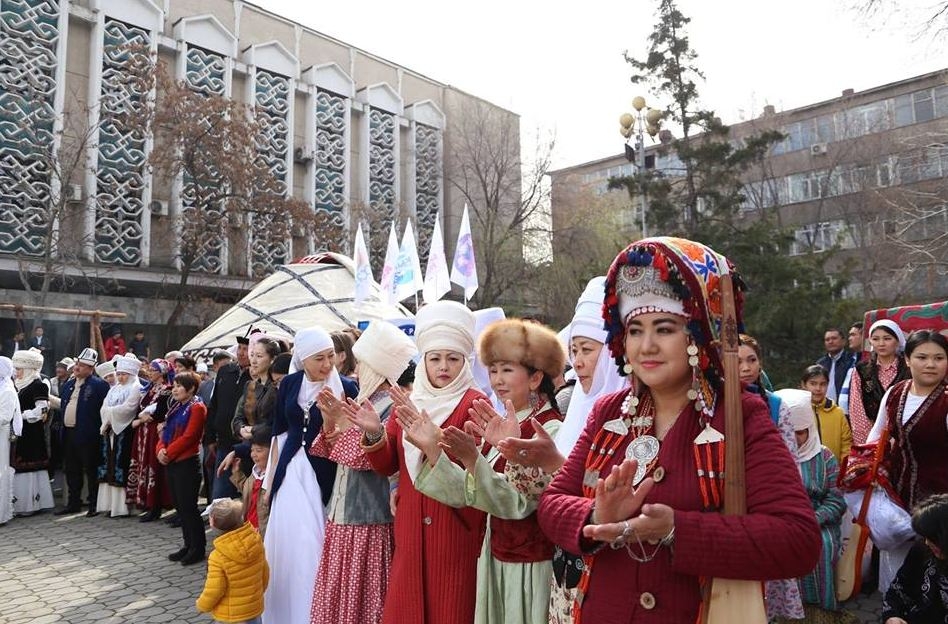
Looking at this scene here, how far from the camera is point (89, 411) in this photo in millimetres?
9438

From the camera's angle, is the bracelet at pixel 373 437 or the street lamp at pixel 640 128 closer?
the bracelet at pixel 373 437

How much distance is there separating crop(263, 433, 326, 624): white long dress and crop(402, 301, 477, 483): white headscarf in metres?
1.59

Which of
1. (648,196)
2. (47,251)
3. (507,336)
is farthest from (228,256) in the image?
(507,336)

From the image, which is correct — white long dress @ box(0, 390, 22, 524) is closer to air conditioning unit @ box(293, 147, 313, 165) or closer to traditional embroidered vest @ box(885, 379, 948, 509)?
traditional embroidered vest @ box(885, 379, 948, 509)

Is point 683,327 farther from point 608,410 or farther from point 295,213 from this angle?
point 295,213

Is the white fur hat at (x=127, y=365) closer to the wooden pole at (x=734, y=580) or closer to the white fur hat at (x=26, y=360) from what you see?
the white fur hat at (x=26, y=360)

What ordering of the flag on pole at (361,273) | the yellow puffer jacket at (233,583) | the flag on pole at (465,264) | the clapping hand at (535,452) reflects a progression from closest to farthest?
1. the clapping hand at (535,452)
2. the yellow puffer jacket at (233,583)
3. the flag on pole at (465,264)
4. the flag on pole at (361,273)

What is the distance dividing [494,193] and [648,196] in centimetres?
1317

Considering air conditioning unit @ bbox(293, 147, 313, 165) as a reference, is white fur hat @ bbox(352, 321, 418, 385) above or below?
below

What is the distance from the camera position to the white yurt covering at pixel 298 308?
510 inches

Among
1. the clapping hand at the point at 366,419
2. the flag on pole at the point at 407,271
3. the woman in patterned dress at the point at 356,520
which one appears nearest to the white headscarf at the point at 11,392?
the flag on pole at the point at 407,271

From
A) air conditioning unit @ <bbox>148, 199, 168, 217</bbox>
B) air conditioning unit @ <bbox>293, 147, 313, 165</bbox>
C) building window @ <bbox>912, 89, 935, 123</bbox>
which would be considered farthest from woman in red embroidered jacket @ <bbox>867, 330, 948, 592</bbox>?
building window @ <bbox>912, 89, 935, 123</bbox>

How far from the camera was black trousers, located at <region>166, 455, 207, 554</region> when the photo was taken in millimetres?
6711

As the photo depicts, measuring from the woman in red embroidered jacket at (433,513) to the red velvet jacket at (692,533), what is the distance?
936mm
